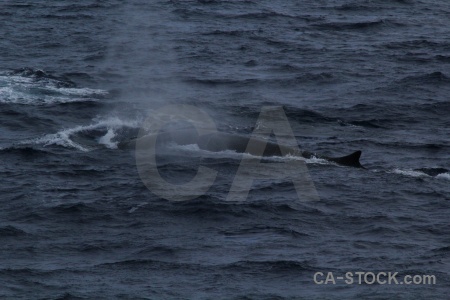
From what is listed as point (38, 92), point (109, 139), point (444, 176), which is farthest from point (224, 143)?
point (38, 92)

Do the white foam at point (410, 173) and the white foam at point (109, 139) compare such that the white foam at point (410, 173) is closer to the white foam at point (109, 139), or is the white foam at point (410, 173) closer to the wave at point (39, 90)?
the white foam at point (109, 139)

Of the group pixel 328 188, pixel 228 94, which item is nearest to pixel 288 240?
pixel 328 188

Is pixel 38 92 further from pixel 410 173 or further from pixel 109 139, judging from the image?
pixel 410 173

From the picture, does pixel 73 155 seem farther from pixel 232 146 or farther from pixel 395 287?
pixel 395 287

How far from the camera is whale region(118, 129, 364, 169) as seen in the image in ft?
101

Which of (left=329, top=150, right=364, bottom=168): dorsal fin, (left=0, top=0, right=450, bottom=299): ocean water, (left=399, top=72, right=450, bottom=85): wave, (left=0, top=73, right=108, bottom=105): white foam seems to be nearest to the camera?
(left=0, top=0, right=450, bottom=299): ocean water

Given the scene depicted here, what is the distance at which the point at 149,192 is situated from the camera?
27156 millimetres

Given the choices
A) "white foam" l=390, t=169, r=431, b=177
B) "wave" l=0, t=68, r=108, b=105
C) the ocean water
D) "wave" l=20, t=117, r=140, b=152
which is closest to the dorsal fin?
the ocean water

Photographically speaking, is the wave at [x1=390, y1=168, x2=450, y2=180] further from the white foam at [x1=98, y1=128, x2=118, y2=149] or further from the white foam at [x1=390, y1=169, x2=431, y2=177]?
the white foam at [x1=98, y1=128, x2=118, y2=149]

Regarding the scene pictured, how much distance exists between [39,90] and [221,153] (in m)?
10.3

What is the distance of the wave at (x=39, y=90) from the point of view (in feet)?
121

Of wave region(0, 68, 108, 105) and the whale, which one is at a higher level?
the whale

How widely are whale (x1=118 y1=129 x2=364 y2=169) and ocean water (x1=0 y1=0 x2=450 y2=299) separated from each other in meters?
0.38

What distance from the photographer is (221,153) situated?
102 ft
